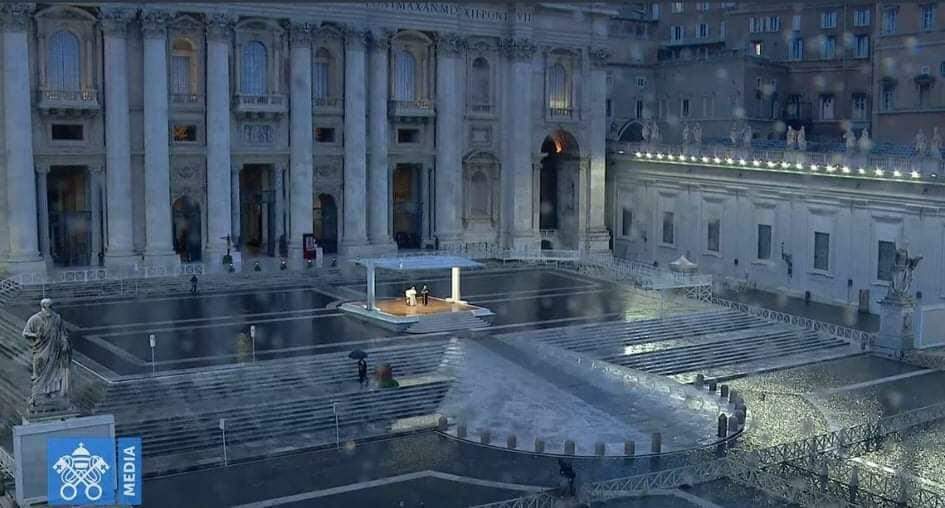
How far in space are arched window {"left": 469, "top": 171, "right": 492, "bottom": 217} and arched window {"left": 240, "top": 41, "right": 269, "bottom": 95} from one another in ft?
42.7

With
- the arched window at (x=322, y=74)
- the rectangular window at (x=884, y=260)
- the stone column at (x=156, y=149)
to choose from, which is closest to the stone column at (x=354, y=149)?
the arched window at (x=322, y=74)

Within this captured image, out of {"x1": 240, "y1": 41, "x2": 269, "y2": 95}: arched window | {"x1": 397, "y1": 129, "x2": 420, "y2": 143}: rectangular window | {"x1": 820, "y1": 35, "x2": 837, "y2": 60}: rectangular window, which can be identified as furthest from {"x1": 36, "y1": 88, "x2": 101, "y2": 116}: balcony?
{"x1": 820, "y1": 35, "x2": 837, "y2": 60}: rectangular window

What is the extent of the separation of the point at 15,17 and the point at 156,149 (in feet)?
25.4

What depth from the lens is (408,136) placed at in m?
57.8

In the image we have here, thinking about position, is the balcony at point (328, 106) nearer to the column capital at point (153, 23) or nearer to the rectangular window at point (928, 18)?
the column capital at point (153, 23)

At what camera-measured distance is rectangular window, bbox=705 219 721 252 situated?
186 feet

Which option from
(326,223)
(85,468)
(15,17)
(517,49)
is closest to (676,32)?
(517,49)

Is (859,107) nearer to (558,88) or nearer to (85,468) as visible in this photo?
(558,88)

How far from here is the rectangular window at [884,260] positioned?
155 ft

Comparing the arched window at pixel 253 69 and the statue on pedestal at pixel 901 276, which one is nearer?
the statue on pedestal at pixel 901 276

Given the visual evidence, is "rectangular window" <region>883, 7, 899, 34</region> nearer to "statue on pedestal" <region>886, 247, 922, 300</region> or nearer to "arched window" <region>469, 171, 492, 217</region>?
"arched window" <region>469, 171, 492, 217</region>

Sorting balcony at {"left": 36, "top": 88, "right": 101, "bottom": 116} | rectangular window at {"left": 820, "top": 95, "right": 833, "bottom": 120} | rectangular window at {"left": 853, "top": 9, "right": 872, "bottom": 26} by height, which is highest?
rectangular window at {"left": 853, "top": 9, "right": 872, "bottom": 26}

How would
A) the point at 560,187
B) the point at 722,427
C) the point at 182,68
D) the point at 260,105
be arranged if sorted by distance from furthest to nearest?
the point at 560,187, the point at 260,105, the point at 182,68, the point at 722,427

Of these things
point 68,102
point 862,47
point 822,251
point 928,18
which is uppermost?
point 928,18
